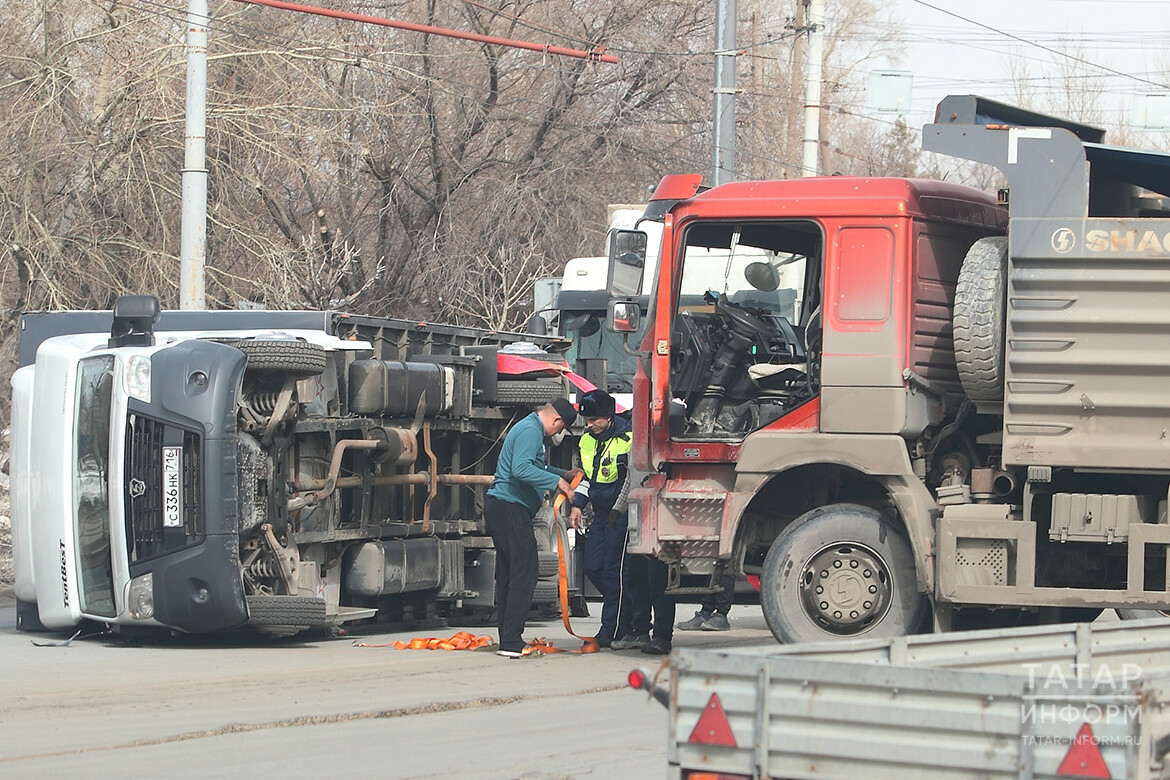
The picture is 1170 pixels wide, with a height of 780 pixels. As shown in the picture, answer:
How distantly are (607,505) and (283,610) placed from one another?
226 cm

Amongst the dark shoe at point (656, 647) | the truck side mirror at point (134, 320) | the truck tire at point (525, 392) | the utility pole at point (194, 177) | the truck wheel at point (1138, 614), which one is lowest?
the dark shoe at point (656, 647)

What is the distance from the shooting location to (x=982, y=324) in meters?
8.27

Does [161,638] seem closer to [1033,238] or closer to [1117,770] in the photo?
[1033,238]

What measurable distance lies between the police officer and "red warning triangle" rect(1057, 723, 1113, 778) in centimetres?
640

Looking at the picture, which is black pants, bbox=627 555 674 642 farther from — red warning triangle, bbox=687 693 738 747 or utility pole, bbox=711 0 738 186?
utility pole, bbox=711 0 738 186

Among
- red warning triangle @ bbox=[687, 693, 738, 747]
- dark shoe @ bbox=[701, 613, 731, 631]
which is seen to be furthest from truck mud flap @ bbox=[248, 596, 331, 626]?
red warning triangle @ bbox=[687, 693, 738, 747]

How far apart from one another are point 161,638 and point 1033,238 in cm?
630

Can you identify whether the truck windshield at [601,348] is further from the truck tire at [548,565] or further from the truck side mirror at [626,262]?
the truck side mirror at [626,262]

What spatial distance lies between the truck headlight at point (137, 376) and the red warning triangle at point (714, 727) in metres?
6.24

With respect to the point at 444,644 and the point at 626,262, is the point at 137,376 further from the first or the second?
the point at 626,262

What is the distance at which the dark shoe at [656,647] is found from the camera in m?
10.1

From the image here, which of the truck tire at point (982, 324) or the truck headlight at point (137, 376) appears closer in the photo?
the truck tire at point (982, 324)

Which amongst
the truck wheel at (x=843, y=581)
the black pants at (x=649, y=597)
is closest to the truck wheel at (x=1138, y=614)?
the truck wheel at (x=843, y=581)

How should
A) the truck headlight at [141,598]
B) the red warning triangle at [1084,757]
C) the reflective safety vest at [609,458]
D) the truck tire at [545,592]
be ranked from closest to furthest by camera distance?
the red warning triangle at [1084,757], the truck headlight at [141,598], the reflective safety vest at [609,458], the truck tire at [545,592]
